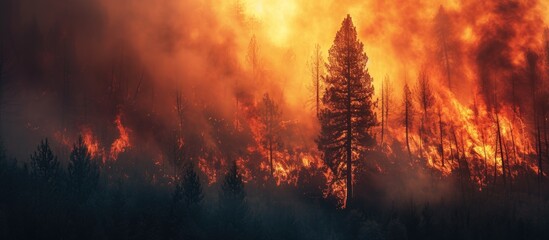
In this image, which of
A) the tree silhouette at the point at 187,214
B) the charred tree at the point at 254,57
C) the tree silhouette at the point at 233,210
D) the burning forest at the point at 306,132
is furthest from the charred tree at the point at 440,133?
the tree silhouette at the point at 187,214

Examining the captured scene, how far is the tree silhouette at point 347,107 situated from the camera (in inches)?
1793

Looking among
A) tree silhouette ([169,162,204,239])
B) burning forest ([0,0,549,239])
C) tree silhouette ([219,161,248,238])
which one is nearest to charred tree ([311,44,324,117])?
burning forest ([0,0,549,239])

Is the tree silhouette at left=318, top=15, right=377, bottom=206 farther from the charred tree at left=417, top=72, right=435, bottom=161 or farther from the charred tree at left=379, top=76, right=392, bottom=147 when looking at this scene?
the charred tree at left=417, top=72, right=435, bottom=161

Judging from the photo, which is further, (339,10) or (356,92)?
(339,10)

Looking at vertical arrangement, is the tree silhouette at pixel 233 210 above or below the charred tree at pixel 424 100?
below

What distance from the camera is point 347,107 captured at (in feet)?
150

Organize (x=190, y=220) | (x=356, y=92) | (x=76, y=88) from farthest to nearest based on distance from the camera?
(x=76, y=88), (x=356, y=92), (x=190, y=220)

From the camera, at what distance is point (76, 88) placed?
Result: 270 feet

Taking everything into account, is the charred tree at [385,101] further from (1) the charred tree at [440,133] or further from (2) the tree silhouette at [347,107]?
(2) the tree silhouette at [347,107]

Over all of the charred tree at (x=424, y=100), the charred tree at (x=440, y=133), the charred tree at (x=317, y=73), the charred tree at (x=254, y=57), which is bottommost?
the charred tree at (x=440, y=133)

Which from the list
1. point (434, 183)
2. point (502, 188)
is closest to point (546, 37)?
point (502, 188)

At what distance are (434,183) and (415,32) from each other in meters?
28.8

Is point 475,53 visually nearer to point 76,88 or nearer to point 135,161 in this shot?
point 135,161

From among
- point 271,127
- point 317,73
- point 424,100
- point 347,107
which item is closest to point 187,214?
point 347,107
